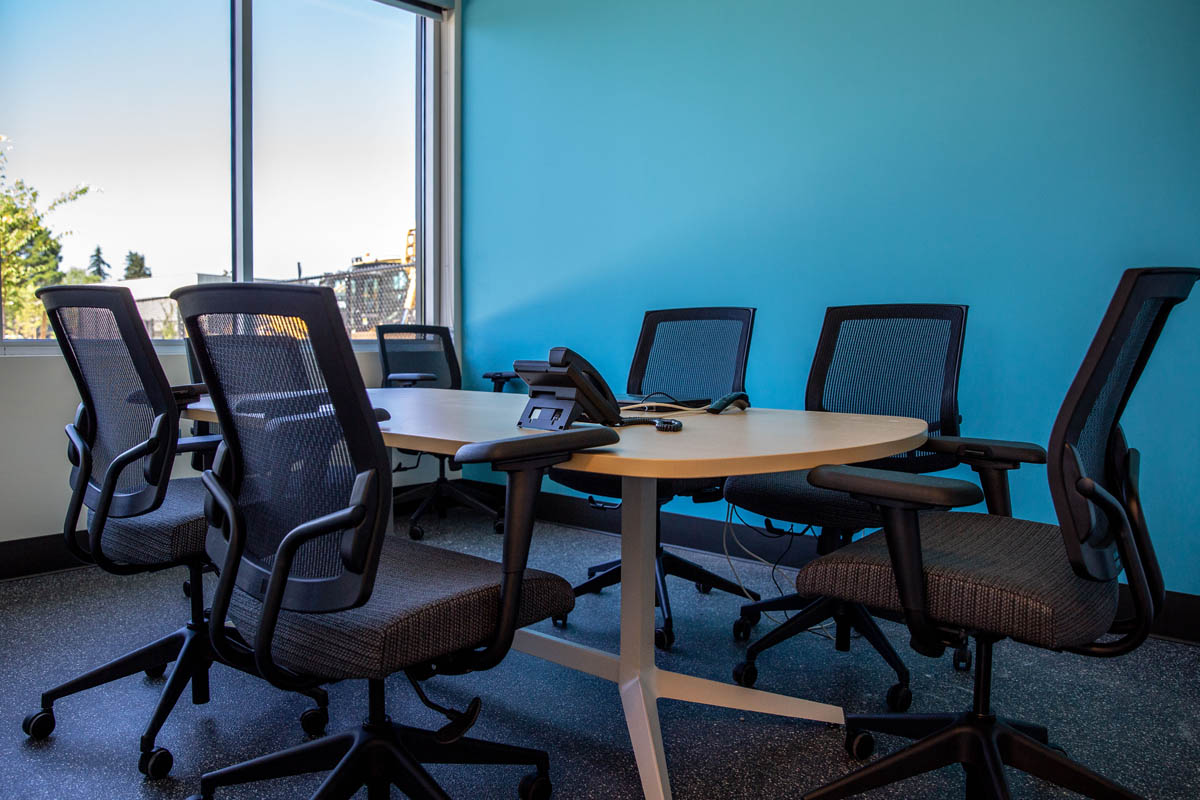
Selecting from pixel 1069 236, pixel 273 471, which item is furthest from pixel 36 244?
pixel 1069 236

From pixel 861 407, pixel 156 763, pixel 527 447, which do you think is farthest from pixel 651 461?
pixel 861 407

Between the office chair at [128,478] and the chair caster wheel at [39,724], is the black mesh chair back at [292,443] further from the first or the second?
the chair caster wheel at [39,724]

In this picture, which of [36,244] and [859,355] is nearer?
[859,355]

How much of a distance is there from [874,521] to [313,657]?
1.51 meters

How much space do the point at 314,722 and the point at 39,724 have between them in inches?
24.8

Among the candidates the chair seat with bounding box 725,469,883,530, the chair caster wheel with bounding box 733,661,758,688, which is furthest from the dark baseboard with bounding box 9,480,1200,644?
the chair caster wheel with bounding box 733,661,758,688

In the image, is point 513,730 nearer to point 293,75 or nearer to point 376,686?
point 376,686

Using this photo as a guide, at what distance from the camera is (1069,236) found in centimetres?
271

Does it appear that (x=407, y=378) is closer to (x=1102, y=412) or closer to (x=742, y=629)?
(x=742, y=629)

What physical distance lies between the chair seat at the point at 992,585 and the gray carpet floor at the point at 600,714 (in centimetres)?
55

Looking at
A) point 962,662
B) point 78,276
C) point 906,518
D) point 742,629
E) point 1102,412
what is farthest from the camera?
point 78,276

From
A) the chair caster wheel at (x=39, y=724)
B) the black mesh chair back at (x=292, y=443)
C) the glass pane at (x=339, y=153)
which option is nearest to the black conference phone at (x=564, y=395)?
the black mesh chair back at (x=292, y=443)

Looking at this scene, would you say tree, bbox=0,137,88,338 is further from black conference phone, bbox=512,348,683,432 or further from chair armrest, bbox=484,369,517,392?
black conference phone, bbox=512,348,683,432

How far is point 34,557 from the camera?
10.2 ft
